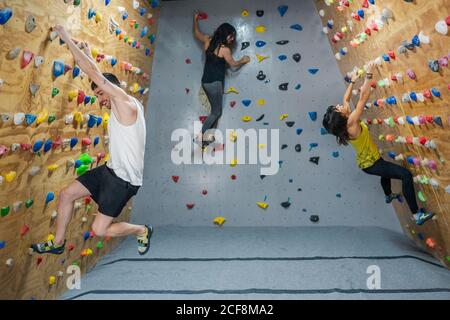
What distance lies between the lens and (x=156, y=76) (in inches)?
163

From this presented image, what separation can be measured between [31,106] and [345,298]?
6.89 feet

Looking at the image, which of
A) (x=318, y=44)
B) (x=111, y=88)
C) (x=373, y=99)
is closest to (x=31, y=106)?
(x=111, y=88)

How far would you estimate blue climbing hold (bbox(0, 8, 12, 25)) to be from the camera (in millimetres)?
1517

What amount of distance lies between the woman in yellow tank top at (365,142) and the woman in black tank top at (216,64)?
1291 mm

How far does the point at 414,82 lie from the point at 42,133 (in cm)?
220

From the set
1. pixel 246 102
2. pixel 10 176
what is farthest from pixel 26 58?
pixel 246 102

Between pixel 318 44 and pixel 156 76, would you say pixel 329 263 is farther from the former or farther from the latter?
pixel 156 76

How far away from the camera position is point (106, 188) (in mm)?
2125

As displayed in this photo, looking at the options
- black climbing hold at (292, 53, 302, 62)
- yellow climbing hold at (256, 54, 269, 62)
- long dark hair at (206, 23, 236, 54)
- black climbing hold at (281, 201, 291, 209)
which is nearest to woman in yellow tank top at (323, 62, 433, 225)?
black climbing hold at (281, 201, 291, 209)

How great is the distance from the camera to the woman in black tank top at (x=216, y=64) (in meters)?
3.84

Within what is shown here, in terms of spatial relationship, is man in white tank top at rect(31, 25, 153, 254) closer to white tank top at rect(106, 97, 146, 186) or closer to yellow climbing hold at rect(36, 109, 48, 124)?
white tank top at rect(106, 97, 146, 186)

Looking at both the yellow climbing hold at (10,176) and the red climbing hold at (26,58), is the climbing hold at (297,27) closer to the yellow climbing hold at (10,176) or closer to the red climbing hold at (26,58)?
the red climbing hold at (26,58)

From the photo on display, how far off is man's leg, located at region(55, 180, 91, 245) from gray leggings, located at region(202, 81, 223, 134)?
1939 millimetres

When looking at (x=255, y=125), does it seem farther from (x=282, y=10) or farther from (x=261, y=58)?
(x=282, y=10)
